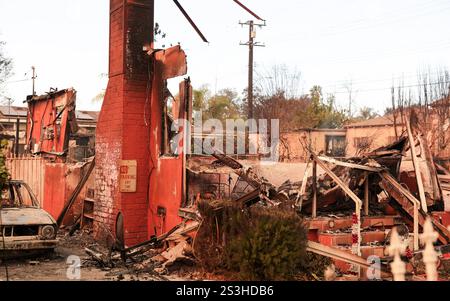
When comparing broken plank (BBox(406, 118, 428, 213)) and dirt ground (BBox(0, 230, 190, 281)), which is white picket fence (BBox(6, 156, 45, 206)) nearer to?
dirt ground (BBox(0, 230, 190, 281))

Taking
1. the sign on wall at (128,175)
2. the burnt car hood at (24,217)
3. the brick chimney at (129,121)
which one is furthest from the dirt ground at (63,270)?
the sign on wall at (128,175)

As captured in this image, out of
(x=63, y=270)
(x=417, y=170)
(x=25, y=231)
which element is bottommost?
(x=63, y=270)

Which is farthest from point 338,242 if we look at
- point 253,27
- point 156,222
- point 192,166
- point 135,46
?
point 253,27

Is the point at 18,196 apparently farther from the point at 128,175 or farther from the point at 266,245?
the point at 266,245

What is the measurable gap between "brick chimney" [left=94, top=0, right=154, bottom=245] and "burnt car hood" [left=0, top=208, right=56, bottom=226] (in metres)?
1.70

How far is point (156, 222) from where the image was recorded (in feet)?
34.4

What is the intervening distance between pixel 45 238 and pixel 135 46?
4.64 m

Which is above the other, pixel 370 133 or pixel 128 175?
pixel 370 133

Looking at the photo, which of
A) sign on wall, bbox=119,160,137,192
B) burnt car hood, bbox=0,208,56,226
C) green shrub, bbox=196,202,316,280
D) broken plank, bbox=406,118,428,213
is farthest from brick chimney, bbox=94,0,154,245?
broken plank, bbox=406,118,428,213

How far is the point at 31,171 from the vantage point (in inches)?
639

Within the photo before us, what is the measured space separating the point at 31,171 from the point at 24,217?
7665 mm

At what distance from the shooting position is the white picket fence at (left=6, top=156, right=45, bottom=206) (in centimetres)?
1554

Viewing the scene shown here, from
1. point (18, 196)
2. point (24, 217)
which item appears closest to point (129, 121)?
point (18, 196)
